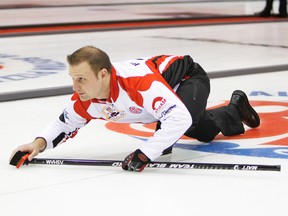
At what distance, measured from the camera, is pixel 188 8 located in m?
15.5

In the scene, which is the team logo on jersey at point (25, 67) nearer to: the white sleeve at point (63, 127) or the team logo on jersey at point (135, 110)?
the white sleeve at point (63, 127)

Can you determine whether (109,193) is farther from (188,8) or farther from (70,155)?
(188,8)

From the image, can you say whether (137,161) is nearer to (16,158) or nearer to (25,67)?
(16,158)

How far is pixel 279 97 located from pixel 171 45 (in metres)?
3.47

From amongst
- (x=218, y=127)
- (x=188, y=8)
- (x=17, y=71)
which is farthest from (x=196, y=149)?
(x=188, y=8)

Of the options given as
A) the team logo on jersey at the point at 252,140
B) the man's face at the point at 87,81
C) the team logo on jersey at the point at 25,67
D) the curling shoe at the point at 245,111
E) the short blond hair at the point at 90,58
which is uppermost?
the short blond hair at the point at 90,58

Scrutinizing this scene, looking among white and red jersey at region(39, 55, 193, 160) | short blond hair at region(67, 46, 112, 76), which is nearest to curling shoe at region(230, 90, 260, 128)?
white and red jersey at region(39, 55, 193, 160)

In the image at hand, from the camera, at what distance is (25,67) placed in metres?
6.64

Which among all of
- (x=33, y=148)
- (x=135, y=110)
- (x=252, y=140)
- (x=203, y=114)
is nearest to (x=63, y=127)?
(x=33, y=148)

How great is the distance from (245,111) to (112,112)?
99 centimetres

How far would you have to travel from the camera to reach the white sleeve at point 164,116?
10.3 ft

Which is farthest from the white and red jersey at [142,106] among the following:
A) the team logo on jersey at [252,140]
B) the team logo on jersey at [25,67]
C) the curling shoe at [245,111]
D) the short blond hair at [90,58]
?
the team logo on jersey at [25,67]

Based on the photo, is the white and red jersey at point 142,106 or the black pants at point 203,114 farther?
the black pants at point 203,114

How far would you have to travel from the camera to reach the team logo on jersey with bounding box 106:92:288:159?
359 cm
